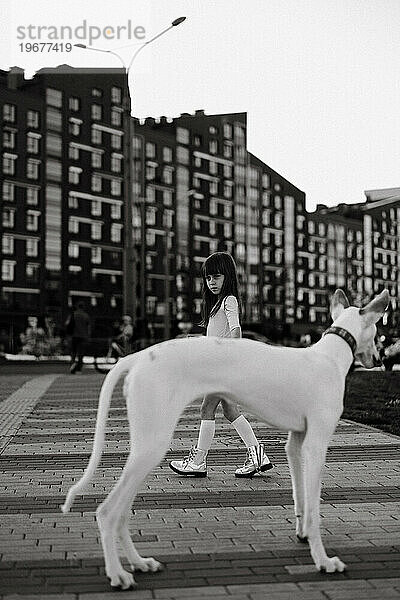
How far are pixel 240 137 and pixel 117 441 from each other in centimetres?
10994

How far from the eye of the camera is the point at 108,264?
9212 centimetres

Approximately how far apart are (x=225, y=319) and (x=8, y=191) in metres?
77.3

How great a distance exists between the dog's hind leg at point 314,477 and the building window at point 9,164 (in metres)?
80.7

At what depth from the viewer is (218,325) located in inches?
293

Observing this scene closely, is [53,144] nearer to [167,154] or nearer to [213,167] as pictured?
[167,154]

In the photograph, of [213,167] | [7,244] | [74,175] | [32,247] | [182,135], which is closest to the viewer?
[7,244]

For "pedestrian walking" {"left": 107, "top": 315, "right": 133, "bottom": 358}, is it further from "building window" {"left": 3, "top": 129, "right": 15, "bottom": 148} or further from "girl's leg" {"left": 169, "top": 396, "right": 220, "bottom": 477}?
"building window" {"left": 3, "top": 129, "right": 15, "bottom": 148}

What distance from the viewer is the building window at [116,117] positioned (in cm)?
9456

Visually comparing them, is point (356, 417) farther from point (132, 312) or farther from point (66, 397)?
point (132, 312)

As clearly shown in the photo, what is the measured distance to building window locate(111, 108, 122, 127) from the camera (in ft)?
310

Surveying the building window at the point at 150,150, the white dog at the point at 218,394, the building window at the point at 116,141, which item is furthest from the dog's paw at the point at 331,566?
the building window at the point at 150,150

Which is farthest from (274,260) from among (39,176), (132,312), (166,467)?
(166,467)

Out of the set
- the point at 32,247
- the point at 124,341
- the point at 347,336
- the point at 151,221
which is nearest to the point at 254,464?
the point at 347,336

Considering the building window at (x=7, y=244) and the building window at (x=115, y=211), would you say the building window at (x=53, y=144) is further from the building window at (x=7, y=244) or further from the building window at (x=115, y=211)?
the building window at (x=7, y=244)
